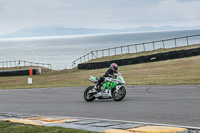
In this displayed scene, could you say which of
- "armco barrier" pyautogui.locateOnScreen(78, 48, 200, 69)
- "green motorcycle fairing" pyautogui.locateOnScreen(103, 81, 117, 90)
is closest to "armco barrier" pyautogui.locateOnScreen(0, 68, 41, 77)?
"armco barrier" pyautogui.locateOnScreen(78, 48, 200, 69)

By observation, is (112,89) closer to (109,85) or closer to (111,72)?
(109,85)

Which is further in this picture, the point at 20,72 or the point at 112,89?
the point at 20,72

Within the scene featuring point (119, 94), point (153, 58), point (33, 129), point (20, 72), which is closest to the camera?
point (33, 129)

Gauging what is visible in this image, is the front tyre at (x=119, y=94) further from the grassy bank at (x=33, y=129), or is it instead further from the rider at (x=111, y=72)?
the grassy bank at (x=33, y=129)

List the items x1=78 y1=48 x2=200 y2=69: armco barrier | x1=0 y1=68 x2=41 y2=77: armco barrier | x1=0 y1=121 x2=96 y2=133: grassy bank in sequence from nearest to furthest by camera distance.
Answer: x1=0 y1=121 x2=96 y2=133: grassy bank < x1=78 y1=48 x2=200 y2=69: armco barrier < x1=0 y1=68 x2=41 y2=77: armco barrier

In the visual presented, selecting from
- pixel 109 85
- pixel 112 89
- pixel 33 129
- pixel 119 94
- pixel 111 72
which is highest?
pixel 111 72

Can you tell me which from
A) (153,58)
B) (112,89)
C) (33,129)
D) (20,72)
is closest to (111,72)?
(112,89)

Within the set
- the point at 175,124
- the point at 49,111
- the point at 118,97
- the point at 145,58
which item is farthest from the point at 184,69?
the point at 175,124

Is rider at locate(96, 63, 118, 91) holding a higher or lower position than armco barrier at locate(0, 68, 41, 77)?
lower

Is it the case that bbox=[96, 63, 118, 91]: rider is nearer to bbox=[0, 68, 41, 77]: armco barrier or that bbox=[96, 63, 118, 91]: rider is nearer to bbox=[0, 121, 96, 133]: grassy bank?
bbox=[0, 121, 96, 133]: grassy bank

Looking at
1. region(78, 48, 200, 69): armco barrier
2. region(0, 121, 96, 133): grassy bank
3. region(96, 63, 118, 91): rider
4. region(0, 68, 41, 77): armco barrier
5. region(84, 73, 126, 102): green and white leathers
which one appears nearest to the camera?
region(0, 121, 96, 133): grassy bank

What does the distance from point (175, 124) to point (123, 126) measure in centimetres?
130

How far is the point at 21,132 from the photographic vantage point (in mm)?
7324

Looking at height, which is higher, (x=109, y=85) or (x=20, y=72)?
(x=20, y=72)
